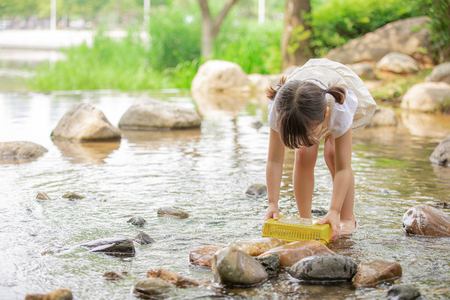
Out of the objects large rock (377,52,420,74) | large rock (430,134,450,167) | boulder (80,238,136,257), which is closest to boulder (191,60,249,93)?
large rock (377,52,420,74)

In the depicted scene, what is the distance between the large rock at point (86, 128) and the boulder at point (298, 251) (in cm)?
448

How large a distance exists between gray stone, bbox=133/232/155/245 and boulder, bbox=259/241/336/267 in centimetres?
71

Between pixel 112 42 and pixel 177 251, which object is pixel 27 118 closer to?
pixel 177 251

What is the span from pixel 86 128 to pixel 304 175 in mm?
4212

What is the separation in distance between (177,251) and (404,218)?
1504mm

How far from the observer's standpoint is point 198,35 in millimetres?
20031

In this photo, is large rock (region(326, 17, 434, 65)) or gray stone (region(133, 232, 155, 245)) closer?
gray stone (region(133, 232, 155, 245))

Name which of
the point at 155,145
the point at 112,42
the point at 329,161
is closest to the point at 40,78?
the point at 112,42

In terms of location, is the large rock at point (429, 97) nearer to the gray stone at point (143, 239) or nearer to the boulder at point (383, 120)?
the boulder at point (383, 120)

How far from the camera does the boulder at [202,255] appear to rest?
2617mm

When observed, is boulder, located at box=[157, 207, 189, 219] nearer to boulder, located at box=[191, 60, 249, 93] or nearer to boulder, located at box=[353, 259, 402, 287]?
boulder, located at box=[353, 259, 402, 287]

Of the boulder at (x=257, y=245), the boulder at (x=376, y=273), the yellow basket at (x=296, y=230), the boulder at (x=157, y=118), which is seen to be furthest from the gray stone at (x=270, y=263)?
the boulder at (x=157, y=118)

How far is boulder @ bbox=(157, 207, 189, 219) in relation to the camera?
3449mm

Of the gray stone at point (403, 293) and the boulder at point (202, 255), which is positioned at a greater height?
the gray stone at point (403, 293)
